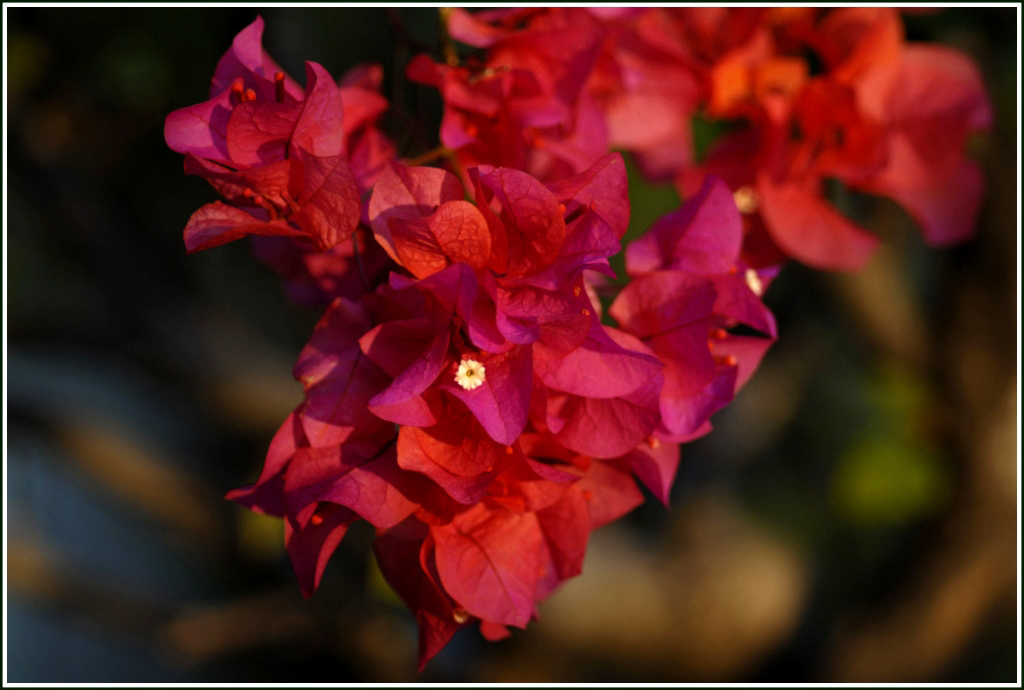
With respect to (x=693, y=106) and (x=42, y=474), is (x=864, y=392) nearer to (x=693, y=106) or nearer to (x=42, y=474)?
(x=693, y=106)

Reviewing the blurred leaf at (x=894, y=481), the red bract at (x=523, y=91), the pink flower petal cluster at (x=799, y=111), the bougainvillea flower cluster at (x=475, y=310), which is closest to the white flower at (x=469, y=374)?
the bougainvillea flower cluster at (x=475, y=310)

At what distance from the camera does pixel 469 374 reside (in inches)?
14.6

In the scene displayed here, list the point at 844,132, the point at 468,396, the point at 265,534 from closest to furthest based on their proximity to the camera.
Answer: the point at 468,396, the point at 844,132, the point at 265,534

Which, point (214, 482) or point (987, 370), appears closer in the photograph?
point (987, 370)

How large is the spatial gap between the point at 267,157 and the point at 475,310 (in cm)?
13

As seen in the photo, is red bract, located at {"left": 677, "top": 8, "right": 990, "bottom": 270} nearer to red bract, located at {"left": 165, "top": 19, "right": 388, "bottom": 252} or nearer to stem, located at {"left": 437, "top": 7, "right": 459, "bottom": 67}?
stem, located at {"left": 437, "top": 7, "right": 459, "bottom": 67}

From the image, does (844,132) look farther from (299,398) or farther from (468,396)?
(299,398)

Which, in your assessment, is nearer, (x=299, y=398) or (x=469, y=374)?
(x=469, y=374)

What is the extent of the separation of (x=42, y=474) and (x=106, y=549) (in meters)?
0.30

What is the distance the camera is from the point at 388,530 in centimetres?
43

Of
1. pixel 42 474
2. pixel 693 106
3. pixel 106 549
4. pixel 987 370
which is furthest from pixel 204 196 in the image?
pixel 106 549

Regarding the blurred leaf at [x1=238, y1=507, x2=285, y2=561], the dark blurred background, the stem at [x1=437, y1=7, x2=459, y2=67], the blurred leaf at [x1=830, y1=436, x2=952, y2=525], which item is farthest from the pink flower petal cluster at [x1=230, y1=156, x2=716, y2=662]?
the blurred leaf at [x1=830, y1=436, x2=952, y2=525]

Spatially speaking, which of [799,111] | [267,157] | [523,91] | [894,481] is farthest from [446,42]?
[894,481]

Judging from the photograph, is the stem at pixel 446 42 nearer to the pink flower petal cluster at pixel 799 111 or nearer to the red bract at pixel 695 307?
the pink flower petal cluster at pixel 799 111
